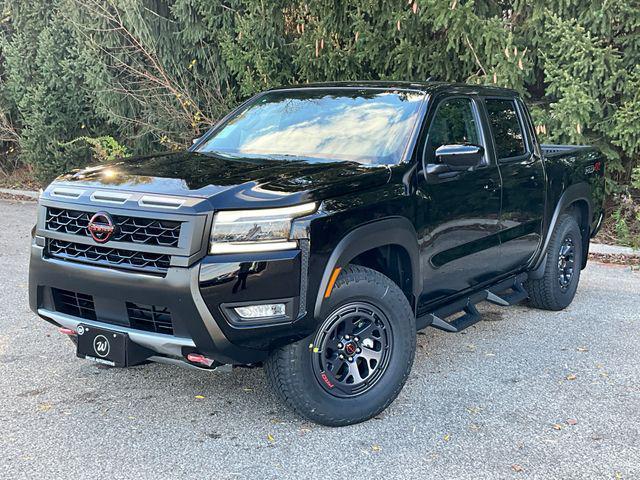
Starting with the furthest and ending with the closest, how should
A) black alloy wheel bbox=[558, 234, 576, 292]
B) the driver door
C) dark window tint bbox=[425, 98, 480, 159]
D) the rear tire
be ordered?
1. black alloy wheel bbox=[558, 234, 576, 292]
2. the rear tire
3. dark window tint bbox=[425, 98, 480, 159]
4. the driver door

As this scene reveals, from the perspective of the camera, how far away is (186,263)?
3.22 meters

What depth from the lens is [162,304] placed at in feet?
10.7

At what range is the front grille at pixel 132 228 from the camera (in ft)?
10.8

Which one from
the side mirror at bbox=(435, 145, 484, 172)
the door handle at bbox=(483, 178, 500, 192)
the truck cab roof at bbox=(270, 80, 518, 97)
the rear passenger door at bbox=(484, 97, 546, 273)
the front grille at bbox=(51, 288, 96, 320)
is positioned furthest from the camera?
the rear passenger door at bbox=(484, 97, 546, 273)

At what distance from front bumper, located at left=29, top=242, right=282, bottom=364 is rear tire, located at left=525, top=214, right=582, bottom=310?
3.32 metres

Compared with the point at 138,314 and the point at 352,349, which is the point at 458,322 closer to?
the point at 352,349

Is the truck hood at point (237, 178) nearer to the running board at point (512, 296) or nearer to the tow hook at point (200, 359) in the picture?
the tow hook at point (200, 359)

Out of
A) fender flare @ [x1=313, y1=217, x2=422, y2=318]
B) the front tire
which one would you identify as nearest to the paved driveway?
the front tire

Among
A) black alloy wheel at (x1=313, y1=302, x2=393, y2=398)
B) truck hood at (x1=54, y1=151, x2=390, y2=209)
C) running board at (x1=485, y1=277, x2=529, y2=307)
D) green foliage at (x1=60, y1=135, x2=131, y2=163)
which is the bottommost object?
Result: green foliage at (x1=60, y1=135, x2=131, y2=163)

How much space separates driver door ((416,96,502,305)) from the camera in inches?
164

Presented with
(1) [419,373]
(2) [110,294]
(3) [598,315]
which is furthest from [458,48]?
Answer: (2) [110,294]

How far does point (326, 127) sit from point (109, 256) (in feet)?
5.71

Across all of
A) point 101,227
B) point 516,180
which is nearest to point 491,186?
point 516,180

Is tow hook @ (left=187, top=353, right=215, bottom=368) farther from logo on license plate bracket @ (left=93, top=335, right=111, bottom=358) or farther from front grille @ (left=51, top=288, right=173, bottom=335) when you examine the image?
logo on license plate bracket @ (left=93, top=335, right=111, bottom=358)
